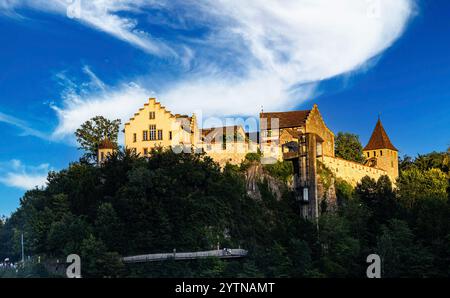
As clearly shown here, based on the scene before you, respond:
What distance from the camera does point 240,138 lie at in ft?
239

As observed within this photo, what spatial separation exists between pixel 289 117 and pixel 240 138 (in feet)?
35.6

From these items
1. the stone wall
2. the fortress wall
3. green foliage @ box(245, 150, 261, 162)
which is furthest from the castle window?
the fortress wall

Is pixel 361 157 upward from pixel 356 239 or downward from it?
upward

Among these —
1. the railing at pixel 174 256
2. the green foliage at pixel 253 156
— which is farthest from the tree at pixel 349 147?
the railing at pixel 174 256

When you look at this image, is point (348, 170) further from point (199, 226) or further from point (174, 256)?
point (174, 256)

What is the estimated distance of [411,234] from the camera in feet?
218

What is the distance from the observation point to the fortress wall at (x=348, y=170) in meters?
78.0

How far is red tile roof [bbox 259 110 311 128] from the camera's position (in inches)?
3155

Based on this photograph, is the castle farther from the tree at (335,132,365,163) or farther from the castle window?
the tree at (335,132,365,163)

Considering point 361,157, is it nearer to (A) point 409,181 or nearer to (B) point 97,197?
(A) point 409,181

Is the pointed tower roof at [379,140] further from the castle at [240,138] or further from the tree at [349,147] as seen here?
the castle at [240,138]

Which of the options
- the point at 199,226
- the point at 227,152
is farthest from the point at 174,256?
the point at 227,152

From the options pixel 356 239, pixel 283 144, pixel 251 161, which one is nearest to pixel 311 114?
pixel 283 144
